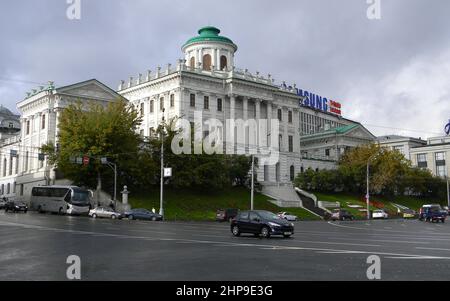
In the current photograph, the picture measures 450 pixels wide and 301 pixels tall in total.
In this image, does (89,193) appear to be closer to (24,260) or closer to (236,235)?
(236,235)

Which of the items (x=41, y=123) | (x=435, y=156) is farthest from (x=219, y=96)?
(x=435, y=156)

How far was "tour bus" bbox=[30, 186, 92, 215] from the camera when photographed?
55812 millimetres

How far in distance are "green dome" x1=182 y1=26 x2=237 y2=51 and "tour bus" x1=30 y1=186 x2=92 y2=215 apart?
132ft

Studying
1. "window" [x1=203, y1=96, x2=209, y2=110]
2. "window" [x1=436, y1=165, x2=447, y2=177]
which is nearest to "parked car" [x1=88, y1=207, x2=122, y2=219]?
"window" [x1=203, y1=96, x2=209, y2=110]

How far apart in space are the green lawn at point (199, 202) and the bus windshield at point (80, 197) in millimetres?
5979

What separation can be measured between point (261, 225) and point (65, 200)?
34935 mm

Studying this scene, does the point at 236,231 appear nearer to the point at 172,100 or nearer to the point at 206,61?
the point at 172,100

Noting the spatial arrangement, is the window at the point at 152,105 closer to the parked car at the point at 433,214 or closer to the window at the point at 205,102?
the window at the point at 205,102

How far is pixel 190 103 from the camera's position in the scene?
81062 mm

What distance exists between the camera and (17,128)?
122m

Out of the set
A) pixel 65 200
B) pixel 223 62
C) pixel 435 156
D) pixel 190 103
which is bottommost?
pixel 65 200

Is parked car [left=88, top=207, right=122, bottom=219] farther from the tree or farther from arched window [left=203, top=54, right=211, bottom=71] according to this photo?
arched window [left=203, top=54, right=211, bottom=71]
